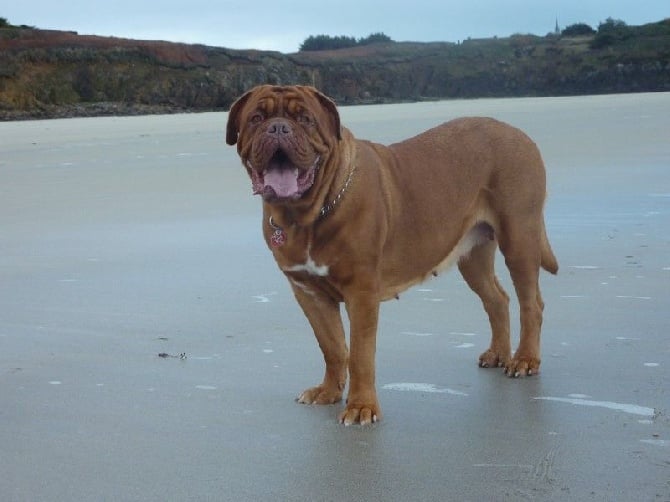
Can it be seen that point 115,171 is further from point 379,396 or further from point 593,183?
point 379,396

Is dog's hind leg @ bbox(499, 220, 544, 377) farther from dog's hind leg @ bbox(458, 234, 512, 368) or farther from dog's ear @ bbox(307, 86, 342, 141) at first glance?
dog's ear @ bbox(307, 86, 342, 141)

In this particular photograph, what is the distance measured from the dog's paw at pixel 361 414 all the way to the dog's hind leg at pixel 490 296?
0.99m

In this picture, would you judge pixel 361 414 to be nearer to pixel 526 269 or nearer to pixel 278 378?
pixel 278 378

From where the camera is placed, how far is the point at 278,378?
18.3 feet

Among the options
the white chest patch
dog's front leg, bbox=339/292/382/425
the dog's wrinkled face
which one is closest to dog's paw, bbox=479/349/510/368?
dog's front leg, bbox=339/292/382/425

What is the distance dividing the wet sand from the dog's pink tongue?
2.86 feet

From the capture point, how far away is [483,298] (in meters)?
6.14

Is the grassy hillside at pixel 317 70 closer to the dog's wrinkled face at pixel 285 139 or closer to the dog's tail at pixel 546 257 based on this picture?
the dog's tail at pixel 546 257

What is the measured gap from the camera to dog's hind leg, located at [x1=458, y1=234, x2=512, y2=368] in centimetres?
585

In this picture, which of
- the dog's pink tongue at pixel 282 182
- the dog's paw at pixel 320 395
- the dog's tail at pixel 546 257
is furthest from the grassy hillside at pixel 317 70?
the dog's pink tongue at pixel 282 182

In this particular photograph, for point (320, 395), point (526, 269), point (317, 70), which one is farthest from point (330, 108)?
point (317, 70)

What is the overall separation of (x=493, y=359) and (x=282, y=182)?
1.53 metres

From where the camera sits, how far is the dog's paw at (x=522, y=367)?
5.62 metres

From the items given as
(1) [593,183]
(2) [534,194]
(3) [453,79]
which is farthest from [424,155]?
(3) [453,79]
